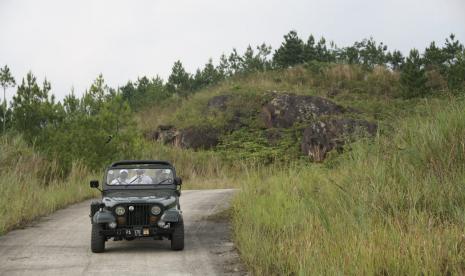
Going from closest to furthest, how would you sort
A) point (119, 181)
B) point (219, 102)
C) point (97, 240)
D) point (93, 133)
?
point (97, 240)
point (119, 181)
point (93, 133)
point (219, 102)

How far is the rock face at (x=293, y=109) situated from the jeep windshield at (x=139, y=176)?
1058 inches

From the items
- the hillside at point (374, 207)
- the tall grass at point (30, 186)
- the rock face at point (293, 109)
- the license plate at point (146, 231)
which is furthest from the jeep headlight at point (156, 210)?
the rock face at point (293, 109)

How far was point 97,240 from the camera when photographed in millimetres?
9852

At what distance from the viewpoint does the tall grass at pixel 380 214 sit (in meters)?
6.13

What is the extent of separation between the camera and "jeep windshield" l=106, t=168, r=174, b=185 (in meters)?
11.2

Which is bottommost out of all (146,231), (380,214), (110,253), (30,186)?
(110,253)

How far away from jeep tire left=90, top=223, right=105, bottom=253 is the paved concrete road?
0.14 meters

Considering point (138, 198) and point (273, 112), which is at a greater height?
point (273, 112)

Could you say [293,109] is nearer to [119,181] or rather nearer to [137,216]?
[119,181]

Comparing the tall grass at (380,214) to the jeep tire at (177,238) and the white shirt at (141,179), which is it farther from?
the white shirt at (141,179)

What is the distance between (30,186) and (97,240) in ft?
23.9

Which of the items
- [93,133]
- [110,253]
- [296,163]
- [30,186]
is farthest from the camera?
[93,133]

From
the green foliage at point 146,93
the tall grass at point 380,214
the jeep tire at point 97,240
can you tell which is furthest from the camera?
the green foliage at point 146,93

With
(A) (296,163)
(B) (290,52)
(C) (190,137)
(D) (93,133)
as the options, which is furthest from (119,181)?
(B) (290,52)
